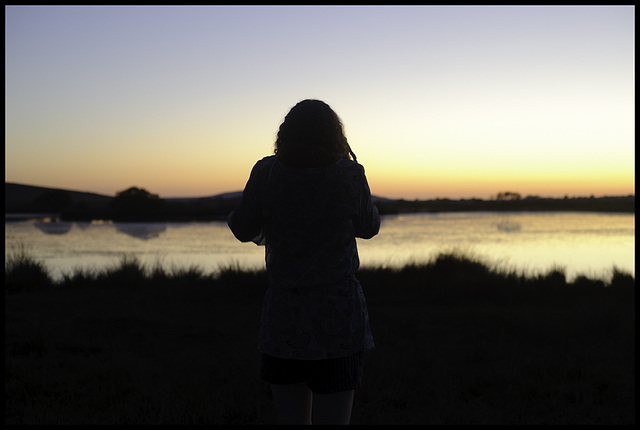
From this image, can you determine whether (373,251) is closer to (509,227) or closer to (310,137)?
(310,137)

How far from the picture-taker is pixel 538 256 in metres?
16.6

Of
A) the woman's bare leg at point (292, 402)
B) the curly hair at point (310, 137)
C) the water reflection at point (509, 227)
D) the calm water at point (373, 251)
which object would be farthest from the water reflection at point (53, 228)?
the curly hair at point (310, 137)

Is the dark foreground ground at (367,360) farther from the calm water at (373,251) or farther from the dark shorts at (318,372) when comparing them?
the calm water at (373,251)

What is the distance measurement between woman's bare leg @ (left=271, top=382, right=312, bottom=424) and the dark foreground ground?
1.64 meters

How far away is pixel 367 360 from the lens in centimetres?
463

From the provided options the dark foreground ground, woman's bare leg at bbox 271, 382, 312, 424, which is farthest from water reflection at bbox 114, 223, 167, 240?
woman's bare leg at bbox 271, 382, 312, 424

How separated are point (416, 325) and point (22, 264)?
8096mm

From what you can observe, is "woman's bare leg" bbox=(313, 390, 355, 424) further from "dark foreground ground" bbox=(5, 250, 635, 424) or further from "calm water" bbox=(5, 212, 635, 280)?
"calm water" bbox=(5, 212, 635, 280)

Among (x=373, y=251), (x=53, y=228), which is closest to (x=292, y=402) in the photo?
(x=373, y=251)

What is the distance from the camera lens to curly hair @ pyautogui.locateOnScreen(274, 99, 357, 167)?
167cm

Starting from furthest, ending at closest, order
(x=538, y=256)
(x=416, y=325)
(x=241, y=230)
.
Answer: (x=538, y=256)
(x=416, y=325)
(x=241, y=230)

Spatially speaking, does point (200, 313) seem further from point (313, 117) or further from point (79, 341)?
point (313, 117)

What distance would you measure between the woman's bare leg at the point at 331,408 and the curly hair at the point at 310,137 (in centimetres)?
80

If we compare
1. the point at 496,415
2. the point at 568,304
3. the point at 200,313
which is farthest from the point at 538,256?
the point at 496,415
